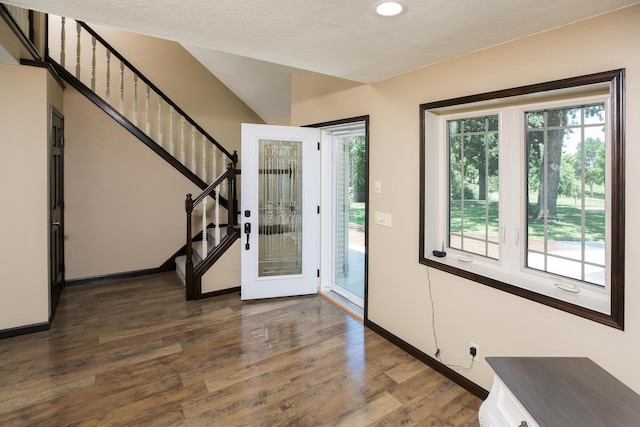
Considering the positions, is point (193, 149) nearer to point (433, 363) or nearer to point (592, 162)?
point (433, 363)

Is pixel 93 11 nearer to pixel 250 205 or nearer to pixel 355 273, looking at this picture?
pixel 250 205

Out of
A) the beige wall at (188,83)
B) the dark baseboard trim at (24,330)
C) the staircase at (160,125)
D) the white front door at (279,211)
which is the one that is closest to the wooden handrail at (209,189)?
the staircase at (160,125)

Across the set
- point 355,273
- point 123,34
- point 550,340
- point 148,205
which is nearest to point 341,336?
point 355,273

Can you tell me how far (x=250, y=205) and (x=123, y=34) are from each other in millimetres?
3508

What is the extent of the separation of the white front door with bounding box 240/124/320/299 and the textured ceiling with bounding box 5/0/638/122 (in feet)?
4.92

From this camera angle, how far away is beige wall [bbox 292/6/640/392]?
1598mm

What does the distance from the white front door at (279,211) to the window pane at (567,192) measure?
7.72 ft

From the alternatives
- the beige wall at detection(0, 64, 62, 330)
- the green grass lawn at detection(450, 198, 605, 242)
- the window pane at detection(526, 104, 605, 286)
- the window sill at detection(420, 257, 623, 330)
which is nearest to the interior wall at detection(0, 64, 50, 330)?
the beige wall at detection(0, 64, 62, 330)

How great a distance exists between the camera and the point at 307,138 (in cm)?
392

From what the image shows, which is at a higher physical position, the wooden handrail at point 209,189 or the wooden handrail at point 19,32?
the wooden handrail at point 19,32

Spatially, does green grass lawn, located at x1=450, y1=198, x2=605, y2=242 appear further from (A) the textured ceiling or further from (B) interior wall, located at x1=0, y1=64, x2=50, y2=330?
(B) interior wall, located at x1=0, y1=64, x2=50, y2=330

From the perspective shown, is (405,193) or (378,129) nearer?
(405,193)

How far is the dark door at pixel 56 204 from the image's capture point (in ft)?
11.1

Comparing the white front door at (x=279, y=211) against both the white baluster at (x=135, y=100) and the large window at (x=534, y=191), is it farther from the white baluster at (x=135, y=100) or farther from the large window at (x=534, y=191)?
the white baluster at (x=135, y=100)
